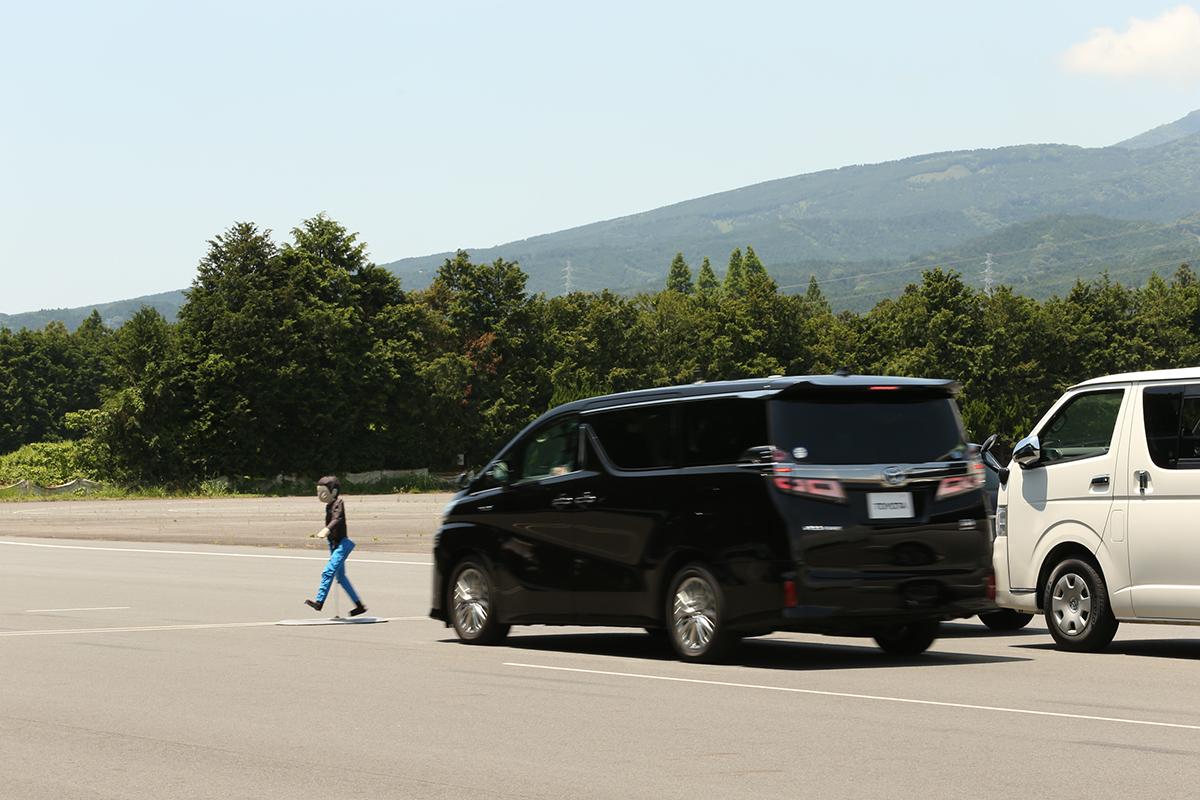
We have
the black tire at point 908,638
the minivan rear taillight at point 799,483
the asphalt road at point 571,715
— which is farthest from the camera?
the black tire at point 908,638

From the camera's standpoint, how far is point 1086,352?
12125cm

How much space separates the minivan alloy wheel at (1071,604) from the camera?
579 inches

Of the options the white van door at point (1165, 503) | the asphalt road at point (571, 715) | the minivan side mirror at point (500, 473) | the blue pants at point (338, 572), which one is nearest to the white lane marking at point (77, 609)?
the asphalt road at point (571, 715)

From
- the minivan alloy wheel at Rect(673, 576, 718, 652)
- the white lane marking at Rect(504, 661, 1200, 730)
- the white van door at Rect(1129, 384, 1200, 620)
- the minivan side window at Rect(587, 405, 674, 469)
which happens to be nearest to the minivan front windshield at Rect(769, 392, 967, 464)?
the minivan side window at Rect(587, 405, 674, 469)

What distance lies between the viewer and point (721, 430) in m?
13.6

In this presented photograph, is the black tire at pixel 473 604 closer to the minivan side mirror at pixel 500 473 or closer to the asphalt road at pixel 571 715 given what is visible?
the asphalt road at pixel 571 715

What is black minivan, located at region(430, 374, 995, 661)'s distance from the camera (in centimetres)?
1302

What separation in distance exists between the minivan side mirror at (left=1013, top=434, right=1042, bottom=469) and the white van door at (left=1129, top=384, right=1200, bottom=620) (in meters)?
1.05

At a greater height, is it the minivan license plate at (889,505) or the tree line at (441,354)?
the tree line at (441,354)

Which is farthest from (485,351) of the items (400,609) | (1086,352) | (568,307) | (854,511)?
(854,511)

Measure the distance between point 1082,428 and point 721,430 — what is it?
3.40 metres

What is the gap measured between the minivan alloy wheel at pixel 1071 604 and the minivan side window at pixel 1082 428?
1.04 meters

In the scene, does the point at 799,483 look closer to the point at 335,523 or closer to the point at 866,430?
the point at 866,430

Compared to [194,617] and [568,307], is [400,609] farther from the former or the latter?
[568,307]
